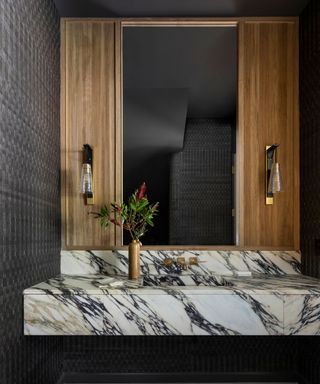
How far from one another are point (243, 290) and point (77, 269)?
120 cm

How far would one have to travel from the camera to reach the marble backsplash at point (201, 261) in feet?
8.42

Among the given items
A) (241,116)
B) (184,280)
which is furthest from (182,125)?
(184,280)

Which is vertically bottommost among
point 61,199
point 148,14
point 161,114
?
point 61,199

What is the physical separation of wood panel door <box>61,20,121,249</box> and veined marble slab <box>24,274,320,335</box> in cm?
87

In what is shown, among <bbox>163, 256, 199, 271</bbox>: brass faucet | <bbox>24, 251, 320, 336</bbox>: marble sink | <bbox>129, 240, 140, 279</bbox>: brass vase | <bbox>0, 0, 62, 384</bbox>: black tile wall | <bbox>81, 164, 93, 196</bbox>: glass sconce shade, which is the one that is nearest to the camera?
<bbox>0, 0, 62, 384</bbox>: black tile wall

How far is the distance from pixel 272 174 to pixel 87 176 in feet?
4.09

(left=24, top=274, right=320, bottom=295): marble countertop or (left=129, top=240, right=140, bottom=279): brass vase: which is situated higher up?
(left=129, top=240, right=140, bottom=279): brass vase

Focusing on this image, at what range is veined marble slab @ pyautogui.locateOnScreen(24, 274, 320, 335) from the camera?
1.91 meters

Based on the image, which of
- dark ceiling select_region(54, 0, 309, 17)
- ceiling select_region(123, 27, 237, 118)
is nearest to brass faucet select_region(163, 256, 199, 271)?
ceiling select_region(123, 27, 237, 118)

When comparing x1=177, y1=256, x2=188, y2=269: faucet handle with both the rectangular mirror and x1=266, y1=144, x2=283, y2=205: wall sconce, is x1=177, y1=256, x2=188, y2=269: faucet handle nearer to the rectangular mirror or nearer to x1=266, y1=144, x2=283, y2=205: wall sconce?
the rectangular mirror

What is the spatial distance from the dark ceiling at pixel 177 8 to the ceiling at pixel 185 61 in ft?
0.37

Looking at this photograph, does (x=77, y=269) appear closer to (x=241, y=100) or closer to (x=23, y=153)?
(x=23, y=153)

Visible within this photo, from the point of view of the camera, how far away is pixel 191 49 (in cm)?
265

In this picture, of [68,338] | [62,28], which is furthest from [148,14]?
[68,338]
